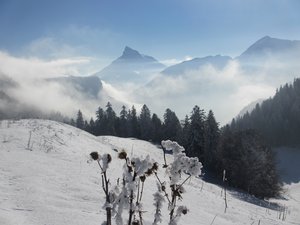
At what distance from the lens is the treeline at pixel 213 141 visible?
4247cm

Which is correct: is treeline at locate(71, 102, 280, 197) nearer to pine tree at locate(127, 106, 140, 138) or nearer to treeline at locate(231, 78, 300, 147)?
pine tree at locate(127, 106, 140, 138)

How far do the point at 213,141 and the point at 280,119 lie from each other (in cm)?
4632

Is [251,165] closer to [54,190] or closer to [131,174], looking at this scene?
[54,190]

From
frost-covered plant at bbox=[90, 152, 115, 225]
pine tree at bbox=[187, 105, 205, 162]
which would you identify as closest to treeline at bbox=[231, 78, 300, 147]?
pine tree at bbox=[187, 105, 205, 162]

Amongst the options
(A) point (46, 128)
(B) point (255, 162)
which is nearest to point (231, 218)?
(A) point (46, 128)

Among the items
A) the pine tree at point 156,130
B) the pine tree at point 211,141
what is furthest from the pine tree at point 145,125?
the pine tree at point 211,141

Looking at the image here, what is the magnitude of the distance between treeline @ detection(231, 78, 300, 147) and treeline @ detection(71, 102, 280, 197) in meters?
27.9

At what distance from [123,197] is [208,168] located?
56.0m

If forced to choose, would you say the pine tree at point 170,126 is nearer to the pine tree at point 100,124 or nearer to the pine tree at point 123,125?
the pine tree at point 123,125

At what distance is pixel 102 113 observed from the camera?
308ft

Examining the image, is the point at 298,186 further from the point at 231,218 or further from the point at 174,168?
the point at 174,168

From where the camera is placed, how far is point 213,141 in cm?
6025

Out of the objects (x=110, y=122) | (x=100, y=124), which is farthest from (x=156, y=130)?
(x=100, y=124)

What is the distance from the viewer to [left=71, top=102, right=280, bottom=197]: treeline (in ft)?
139
